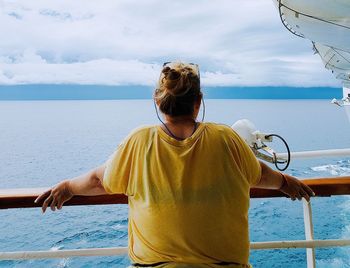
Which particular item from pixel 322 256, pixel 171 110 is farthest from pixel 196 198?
pixel 322 256

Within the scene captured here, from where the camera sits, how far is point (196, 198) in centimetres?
79

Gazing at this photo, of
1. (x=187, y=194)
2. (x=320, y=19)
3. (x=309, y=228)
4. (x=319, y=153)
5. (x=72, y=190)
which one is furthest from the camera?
(x=320, y=19)

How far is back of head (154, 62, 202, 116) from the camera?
0.84 meters

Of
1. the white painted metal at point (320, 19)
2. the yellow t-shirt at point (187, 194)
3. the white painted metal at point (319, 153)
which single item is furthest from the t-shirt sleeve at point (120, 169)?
the white painted metal at point (320, 19)

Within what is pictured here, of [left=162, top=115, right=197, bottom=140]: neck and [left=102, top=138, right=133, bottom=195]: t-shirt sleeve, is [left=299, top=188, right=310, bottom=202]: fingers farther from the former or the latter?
[left=102, top=138, right=133, bottom=195]: t-shirt sleeve

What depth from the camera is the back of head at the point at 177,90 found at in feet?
2.75

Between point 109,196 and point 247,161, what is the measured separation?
0.39 metres

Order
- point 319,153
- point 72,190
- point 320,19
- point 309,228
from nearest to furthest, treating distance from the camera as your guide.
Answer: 1. point 72,190
2. point 309,228
3. point 319,153
4. point 320,19

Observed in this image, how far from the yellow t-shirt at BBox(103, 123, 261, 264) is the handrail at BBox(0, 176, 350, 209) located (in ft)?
0.62

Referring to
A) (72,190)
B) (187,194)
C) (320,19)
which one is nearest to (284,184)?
(187,194)

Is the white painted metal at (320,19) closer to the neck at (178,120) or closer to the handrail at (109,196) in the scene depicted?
the handrail at (109,196)

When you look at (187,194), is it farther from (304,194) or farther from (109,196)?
(304,194)

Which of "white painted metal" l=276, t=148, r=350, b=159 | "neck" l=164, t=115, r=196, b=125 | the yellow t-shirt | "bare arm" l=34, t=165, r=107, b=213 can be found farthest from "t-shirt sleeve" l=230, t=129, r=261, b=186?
"white painted metal" l=276, t=148, r=350, b=159

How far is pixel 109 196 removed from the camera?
3.27 ft
